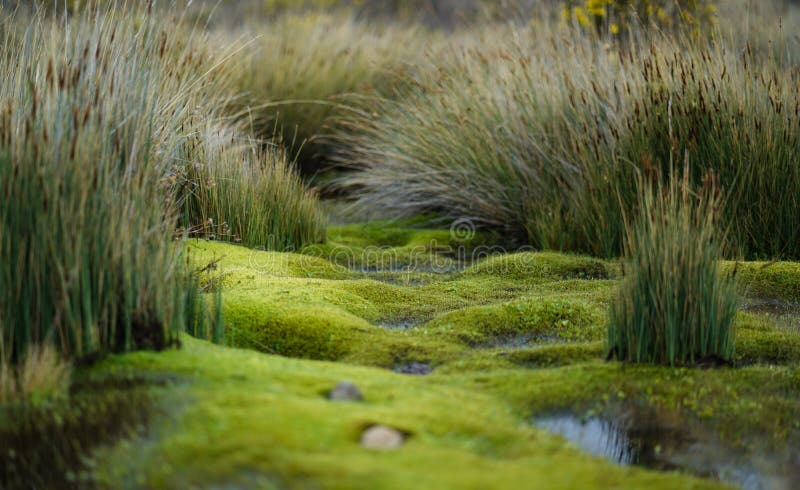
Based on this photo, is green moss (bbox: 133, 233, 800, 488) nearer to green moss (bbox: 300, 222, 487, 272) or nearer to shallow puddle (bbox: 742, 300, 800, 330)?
shallow puddle (bbox: 742, 300, 800, 330)

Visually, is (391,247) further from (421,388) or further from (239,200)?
(421,388)

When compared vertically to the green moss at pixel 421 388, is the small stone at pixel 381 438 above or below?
above

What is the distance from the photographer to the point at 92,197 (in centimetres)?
281

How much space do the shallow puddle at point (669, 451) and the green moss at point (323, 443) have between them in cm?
14

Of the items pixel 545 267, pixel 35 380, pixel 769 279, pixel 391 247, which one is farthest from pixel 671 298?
pixel 391 247

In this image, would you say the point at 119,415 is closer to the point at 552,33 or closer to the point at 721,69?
the point at 721,69

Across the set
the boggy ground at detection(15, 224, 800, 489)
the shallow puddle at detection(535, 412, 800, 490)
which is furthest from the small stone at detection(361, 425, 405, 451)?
the shallow puddle at detection(535, 412, 800, 490)

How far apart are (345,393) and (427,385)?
0.36 m

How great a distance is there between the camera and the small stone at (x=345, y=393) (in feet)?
8.36

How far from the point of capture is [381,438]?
2.26m

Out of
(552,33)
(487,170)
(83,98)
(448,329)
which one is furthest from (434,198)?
(83,98)

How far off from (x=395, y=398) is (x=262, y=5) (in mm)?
14884

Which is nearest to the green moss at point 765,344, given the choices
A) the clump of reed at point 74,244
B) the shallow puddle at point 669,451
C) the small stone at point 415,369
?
the shallow puddle at point 669,451

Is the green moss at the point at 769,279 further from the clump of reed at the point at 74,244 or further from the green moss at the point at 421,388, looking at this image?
the clump of reed at the point at 74,244
